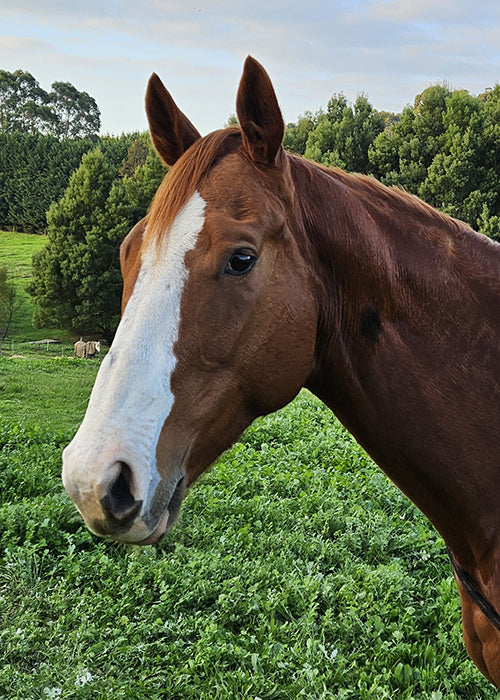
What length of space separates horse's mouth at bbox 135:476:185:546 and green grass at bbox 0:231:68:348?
1833 centimetres

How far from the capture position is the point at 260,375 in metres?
1.32

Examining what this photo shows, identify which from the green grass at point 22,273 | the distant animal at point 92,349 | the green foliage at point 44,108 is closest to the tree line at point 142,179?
the green grass at point 22,273

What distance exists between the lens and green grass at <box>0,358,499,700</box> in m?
2.81

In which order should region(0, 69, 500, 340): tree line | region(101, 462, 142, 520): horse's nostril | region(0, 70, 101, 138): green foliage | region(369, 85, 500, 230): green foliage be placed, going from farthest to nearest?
region(0, 70, 101, 138): green foliage, region(369, 85, 500, 230): green foliage, region(0, 69, 500, 340): tree line, region(101, 462, 142, 520): horse's nostril

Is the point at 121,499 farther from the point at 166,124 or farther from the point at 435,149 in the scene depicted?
the point at 435,149

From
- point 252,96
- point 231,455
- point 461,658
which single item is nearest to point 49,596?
point 461,658

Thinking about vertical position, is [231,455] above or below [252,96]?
below

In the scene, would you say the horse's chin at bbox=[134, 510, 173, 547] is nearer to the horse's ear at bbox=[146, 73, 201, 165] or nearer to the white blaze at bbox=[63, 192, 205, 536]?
the white blaze at bbox=[63, 192, 205, 536]

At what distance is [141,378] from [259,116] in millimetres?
692

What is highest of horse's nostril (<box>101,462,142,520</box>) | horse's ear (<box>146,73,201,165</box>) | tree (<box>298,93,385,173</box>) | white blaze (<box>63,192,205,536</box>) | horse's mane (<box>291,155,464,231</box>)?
tree (<box>298,93,385,173</box>)

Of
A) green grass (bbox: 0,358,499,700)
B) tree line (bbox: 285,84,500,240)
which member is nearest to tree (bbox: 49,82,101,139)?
tree line (bbox: 285,84,500,240)

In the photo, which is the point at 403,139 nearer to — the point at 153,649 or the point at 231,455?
the point at 231,455

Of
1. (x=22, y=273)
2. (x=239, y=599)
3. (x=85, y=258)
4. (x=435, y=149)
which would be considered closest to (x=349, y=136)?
(x=435, y=149)

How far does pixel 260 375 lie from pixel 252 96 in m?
0.66
